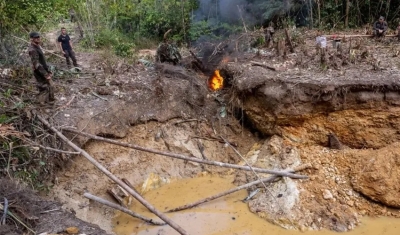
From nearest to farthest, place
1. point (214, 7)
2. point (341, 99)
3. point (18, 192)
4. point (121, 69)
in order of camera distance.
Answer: point (18, 192) < point (341, 99) < point (121, 69) < point (214, 7)

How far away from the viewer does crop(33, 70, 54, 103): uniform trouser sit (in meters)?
7.24

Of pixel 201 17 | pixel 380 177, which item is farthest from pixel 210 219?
pixel 201 17

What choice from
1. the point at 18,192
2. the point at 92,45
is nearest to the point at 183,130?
the point at 18,192

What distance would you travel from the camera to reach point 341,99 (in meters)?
7.41

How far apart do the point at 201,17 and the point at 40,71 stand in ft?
26.7

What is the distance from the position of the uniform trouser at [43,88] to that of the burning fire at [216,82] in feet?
12.2

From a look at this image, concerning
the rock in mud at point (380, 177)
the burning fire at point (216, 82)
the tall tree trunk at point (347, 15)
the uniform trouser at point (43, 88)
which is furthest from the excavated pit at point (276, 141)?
the tall tree trunk at point (347, 15)

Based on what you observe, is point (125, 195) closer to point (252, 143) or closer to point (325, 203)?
point (252, 143)

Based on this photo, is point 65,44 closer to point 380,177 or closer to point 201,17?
point 201,17

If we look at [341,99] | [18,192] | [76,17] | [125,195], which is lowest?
[125,195]

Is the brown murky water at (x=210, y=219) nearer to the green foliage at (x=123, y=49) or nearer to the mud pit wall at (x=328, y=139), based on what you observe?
the mud pit wall at (x=328, y=139)

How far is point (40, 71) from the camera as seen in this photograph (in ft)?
23.2

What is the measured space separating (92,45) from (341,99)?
876cm

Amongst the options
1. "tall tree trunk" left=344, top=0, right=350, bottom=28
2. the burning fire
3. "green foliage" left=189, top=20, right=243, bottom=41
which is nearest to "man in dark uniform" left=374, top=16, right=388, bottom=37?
"tall tree trunk" left=344, top=0, right=350, bottom=28
